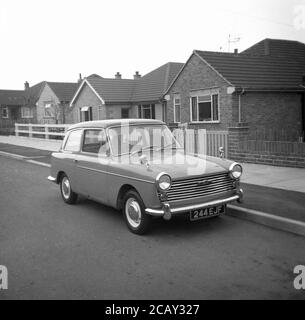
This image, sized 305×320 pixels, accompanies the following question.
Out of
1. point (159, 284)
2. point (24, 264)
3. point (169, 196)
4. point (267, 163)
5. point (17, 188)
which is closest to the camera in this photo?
point (159, 284)

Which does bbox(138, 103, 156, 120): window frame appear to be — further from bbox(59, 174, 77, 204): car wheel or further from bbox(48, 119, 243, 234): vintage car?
bbox(48, 119, 243, 234): vintage car

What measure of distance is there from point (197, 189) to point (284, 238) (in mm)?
1417

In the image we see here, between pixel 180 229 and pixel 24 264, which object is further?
pixel 180 229

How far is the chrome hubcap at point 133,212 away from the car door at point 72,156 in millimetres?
1710

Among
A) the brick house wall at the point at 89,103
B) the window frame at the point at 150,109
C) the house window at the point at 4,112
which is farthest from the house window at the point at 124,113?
the house window at the point at 4,112

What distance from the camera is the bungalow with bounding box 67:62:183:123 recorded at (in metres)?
29.1

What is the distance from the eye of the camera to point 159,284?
4297 millimetres

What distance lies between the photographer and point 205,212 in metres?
5.92

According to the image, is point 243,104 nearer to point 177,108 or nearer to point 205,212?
point 177,108

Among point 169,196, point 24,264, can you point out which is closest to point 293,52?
point 169,196

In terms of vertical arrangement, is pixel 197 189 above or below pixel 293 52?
below

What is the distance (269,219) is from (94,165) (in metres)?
3.05
